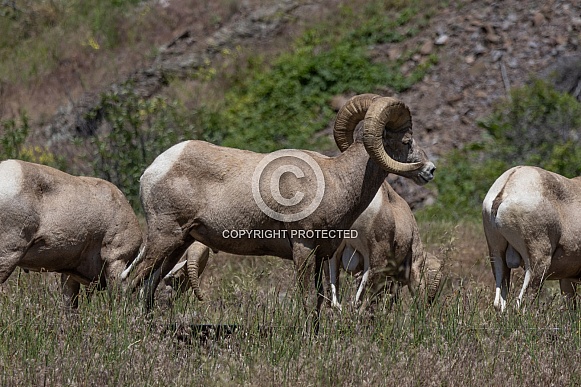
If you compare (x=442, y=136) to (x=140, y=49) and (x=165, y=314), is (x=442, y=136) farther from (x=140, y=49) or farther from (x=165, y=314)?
(x=165, y=314)

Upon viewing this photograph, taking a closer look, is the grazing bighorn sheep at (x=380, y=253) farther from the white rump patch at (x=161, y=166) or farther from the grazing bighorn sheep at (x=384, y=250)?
the white rump patch at (x=161, y=166)

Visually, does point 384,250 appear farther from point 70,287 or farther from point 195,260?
point 70,287

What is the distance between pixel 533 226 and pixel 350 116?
2106 millimetres

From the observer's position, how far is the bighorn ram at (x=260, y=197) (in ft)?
26.6

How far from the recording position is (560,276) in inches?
384

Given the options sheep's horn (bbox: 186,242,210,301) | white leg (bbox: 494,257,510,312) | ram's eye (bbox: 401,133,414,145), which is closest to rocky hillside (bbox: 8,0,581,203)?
white leg (bbox: 494,257,510,312)

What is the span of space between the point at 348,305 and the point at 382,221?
261 cm

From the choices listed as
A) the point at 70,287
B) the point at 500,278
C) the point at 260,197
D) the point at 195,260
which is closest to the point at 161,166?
the point at 260,197

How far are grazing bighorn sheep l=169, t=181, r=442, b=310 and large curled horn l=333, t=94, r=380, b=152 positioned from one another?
144 centimetres

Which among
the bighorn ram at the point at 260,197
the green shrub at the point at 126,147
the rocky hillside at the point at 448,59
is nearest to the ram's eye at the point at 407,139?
the bighorn ram at the point at 260,197

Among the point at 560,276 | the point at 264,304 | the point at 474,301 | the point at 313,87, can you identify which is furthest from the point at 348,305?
the point at 313,87

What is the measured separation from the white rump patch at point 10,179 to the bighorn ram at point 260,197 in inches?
40.8

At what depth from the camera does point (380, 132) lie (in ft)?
26.7

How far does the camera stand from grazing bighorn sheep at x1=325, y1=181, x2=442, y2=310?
32.8 ft
